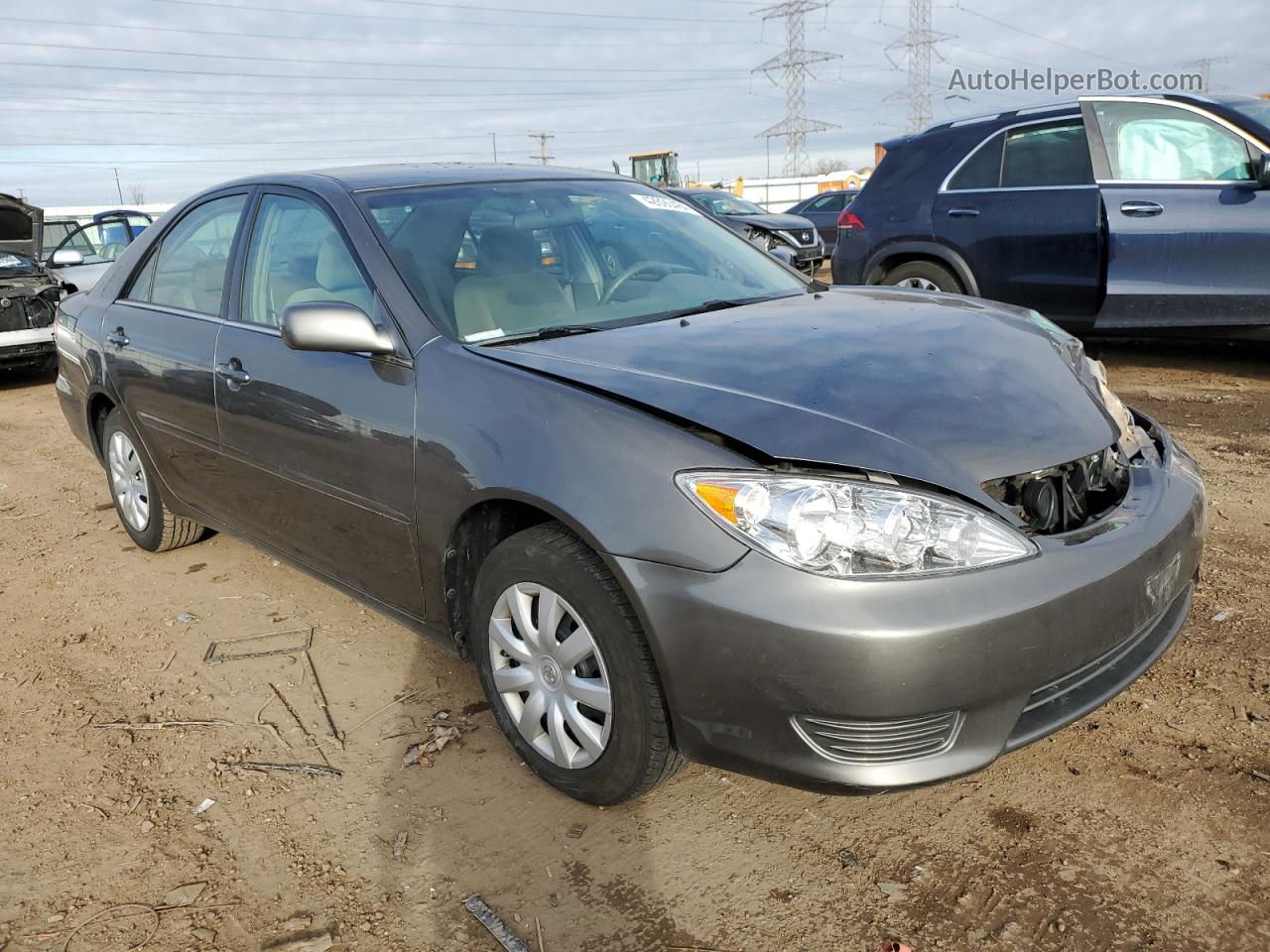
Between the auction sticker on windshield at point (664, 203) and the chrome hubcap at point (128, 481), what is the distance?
2.44 m

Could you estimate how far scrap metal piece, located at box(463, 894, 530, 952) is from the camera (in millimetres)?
2000

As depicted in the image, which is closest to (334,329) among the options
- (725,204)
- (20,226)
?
(20,226)

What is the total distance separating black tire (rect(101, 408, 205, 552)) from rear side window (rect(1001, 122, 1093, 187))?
553 cm

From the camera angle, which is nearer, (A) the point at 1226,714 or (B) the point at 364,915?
(B) the point at 364,915

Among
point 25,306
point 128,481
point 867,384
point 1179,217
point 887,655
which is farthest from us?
point 25,306

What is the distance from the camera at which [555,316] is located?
113 inches

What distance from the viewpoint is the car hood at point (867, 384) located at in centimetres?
206

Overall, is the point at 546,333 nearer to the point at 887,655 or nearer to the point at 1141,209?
the point at 887,655

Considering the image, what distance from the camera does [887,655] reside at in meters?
1.87

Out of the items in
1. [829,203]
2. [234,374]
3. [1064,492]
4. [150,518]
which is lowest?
[150,518]

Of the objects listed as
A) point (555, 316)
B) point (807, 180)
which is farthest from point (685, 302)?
point (807, 180)

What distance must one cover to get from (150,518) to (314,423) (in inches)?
73.5

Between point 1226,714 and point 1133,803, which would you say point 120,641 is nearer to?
point 1133,803

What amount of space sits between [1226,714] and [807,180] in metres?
52.5
